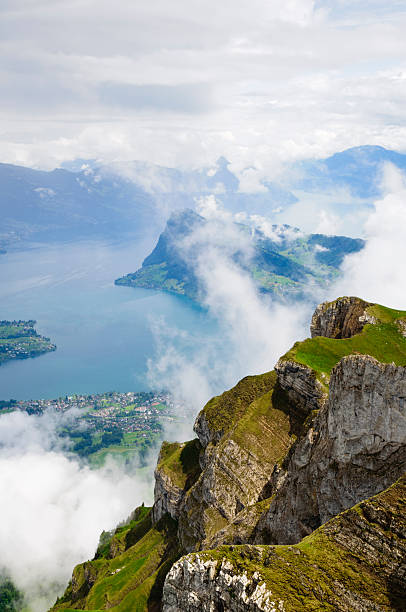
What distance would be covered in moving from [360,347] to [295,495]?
18725 mm

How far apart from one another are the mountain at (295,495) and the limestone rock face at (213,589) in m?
0.05

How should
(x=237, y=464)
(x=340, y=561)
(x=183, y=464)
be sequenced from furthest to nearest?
(x=183, y=464) → (x=237, y=464) → (x=340, y=561)

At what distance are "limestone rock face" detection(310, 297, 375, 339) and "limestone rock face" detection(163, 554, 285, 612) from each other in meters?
35.2

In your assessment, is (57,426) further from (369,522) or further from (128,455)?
(369,522)

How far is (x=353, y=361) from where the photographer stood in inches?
Answer: 927

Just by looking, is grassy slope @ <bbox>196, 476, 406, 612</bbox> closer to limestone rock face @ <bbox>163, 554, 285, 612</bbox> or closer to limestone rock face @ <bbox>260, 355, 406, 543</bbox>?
limestone rock face @ <bbox>163, 554, 285, 612</bbox>

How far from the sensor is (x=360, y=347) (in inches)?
1582

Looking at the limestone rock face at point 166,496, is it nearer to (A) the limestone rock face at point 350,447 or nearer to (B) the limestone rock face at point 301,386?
(B) the limestone rock face at point 301,386

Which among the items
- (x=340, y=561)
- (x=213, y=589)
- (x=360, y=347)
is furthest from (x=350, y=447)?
(x=360, y=347)

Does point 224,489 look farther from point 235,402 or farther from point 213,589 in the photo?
point 213,589

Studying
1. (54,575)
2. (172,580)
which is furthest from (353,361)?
(54,575)

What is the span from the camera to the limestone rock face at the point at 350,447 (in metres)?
21.8

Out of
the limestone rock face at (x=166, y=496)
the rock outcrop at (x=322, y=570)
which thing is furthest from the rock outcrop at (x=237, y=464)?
the rock outcrop at (x=322, y=570)

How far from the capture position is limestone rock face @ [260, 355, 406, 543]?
2181 cm
